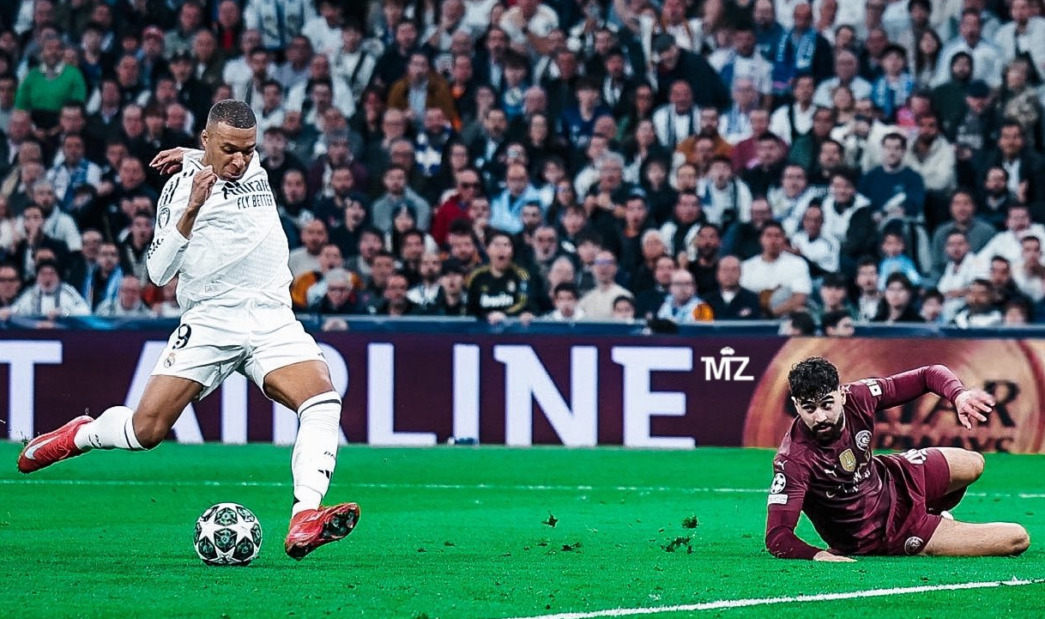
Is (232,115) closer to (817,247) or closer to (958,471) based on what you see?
(958,471)

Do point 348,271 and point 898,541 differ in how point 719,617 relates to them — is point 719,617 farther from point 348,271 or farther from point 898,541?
point 348,271

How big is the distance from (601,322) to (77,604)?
824 cm

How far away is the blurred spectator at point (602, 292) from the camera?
49.7 ft

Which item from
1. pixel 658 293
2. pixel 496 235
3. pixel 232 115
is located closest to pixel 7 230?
pixel 496 235

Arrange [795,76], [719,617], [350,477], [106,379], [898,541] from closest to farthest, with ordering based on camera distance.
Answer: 1. [719,617]
2. [898,541]
3. [350,477]
4. [106,379]
5. [795,76]

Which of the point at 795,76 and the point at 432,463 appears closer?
the point at 432,463

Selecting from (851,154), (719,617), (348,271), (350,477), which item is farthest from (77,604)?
(851,154)

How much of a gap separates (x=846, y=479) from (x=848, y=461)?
0.27 ft

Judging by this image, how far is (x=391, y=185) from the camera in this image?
16.8 m

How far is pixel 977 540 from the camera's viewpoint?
320 inches

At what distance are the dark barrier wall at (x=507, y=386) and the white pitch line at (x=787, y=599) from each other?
687 cm

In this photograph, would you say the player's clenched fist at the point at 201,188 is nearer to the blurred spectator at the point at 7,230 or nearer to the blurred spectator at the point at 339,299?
the blurred spectator at the point at 339,299

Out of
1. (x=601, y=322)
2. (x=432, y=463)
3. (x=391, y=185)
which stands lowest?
(x=432, y=463)

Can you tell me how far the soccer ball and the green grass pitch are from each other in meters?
0.09
